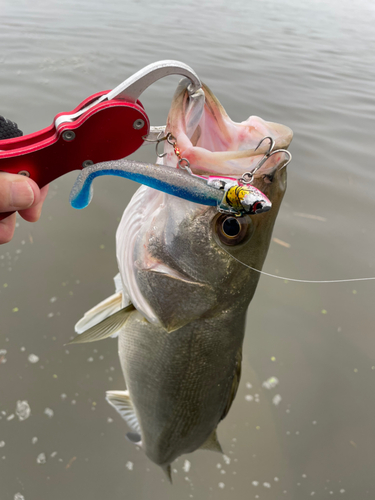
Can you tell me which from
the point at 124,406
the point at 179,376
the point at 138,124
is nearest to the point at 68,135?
the point at 138,124

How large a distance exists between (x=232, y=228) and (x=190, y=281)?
266 millimetres

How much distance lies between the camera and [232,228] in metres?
1.13

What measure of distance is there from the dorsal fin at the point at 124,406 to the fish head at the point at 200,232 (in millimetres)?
858

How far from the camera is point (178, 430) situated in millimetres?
1647

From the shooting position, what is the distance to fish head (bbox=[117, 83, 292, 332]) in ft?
3.35

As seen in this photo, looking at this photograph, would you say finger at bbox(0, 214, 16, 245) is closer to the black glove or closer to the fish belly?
the black glove

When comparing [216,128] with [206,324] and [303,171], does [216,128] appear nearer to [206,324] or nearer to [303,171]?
[206,324]

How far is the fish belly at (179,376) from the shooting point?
55.8 inches

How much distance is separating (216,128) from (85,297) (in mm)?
1725

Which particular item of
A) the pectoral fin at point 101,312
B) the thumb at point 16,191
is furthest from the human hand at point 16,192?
the pectoral fin at point 101,312

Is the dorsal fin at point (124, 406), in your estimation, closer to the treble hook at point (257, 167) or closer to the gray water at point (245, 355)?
the gray water at point (245, 355)

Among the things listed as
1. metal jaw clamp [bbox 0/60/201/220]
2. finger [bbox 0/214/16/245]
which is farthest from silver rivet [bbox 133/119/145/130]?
finger [bbox 0/214/16/245]

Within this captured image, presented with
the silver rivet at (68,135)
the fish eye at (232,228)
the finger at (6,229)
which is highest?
the silver rivet at (68,135)

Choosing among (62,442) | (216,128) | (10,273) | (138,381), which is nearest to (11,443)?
(62,442)
